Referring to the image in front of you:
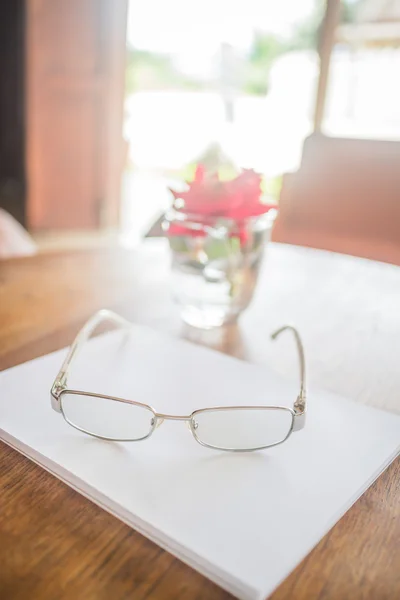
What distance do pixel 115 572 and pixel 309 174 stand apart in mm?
1324

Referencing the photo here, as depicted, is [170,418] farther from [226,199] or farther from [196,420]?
[226,199]

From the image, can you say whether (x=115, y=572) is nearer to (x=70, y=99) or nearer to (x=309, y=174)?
(x=309, y=174)

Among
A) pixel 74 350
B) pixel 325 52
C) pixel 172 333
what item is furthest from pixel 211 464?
pixel 325 52

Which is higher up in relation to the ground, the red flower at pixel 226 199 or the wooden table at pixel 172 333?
the red flower at pixel 226 199

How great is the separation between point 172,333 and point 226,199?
17cm

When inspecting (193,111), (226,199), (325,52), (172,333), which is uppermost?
(325,52)

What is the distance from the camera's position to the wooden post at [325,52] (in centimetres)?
291

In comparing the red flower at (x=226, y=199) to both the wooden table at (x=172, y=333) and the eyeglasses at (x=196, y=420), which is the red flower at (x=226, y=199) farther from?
the eyeglasses at (x=196, y=420)

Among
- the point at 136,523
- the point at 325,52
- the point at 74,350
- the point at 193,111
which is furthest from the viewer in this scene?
the point at 193,111

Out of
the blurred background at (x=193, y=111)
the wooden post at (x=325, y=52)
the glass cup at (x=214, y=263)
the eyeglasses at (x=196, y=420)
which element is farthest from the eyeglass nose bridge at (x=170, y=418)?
the wooden post at (x=325, y=52)

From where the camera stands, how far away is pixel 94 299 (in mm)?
875

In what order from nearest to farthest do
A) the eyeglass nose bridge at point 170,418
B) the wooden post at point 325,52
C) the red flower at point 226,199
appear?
the eyeglass nose bridge at point 170,418, the red flower at point 226,199, the wooden post at point 325,52

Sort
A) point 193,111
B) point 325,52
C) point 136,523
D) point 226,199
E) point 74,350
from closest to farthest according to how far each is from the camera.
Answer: point 136,523, point 74,350, point 226,199, point 325,52, point 193,111

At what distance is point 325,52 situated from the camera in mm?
2867
